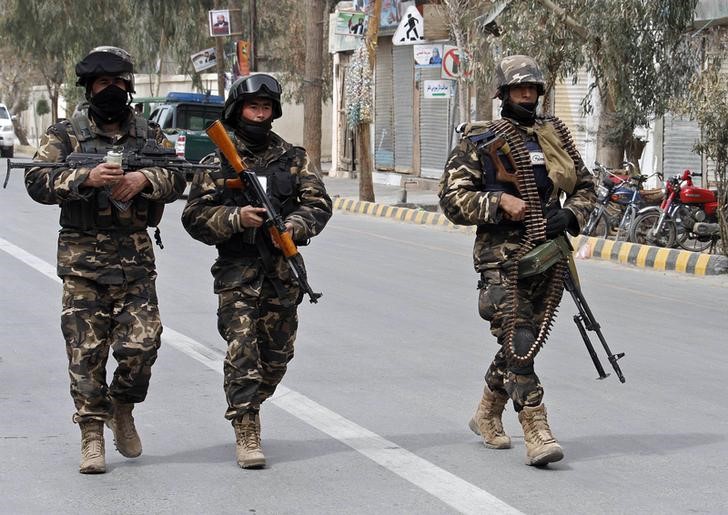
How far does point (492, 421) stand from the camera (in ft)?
21.9

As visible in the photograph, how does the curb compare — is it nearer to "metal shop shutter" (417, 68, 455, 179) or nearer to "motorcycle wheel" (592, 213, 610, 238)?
"motorcycle wheel" (592, 213, 610, 238)

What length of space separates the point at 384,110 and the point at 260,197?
2859cm

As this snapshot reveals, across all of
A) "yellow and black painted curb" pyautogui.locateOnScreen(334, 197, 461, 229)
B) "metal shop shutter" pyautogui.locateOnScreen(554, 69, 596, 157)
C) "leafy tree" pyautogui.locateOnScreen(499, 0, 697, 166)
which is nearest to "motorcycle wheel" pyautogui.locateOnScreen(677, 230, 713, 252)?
"leafy tree" pyautogui.locateOnScreen(499, 0, 697, 166)

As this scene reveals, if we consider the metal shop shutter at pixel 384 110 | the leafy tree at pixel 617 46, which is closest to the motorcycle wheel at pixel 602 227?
the leafy tree at pixel 617 46

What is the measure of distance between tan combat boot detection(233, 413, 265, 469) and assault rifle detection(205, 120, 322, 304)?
24.2 inches

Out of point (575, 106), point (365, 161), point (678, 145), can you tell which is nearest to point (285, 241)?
point (678, 145)

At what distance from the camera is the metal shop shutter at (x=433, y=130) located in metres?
30.5

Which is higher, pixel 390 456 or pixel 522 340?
pixel 522 340

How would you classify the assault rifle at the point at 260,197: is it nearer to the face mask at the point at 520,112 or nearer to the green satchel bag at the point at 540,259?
the green satchel bag at the point at 540,259

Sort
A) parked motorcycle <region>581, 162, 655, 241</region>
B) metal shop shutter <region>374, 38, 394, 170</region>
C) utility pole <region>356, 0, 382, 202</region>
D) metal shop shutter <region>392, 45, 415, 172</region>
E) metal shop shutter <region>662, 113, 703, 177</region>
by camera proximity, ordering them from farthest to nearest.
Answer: metal shop shutter <region>374, 38, 394, 170</region> < metal shop shutter <region>392, 45, 415, 172</region> < utility pole <region>356, 0, 382, 202</region> < metal shop shutter <region>662, 113, 703, 177</region> < parked motorcycle <region>581, 162, 655, 241</region>

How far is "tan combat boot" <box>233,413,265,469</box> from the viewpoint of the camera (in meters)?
6.16

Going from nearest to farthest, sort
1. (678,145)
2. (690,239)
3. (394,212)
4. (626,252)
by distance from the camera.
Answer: (626,252)
(690,239)
(678,145)
(394,212)

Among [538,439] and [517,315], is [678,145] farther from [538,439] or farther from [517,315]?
[538,439]

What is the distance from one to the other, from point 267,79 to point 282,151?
331 mm
